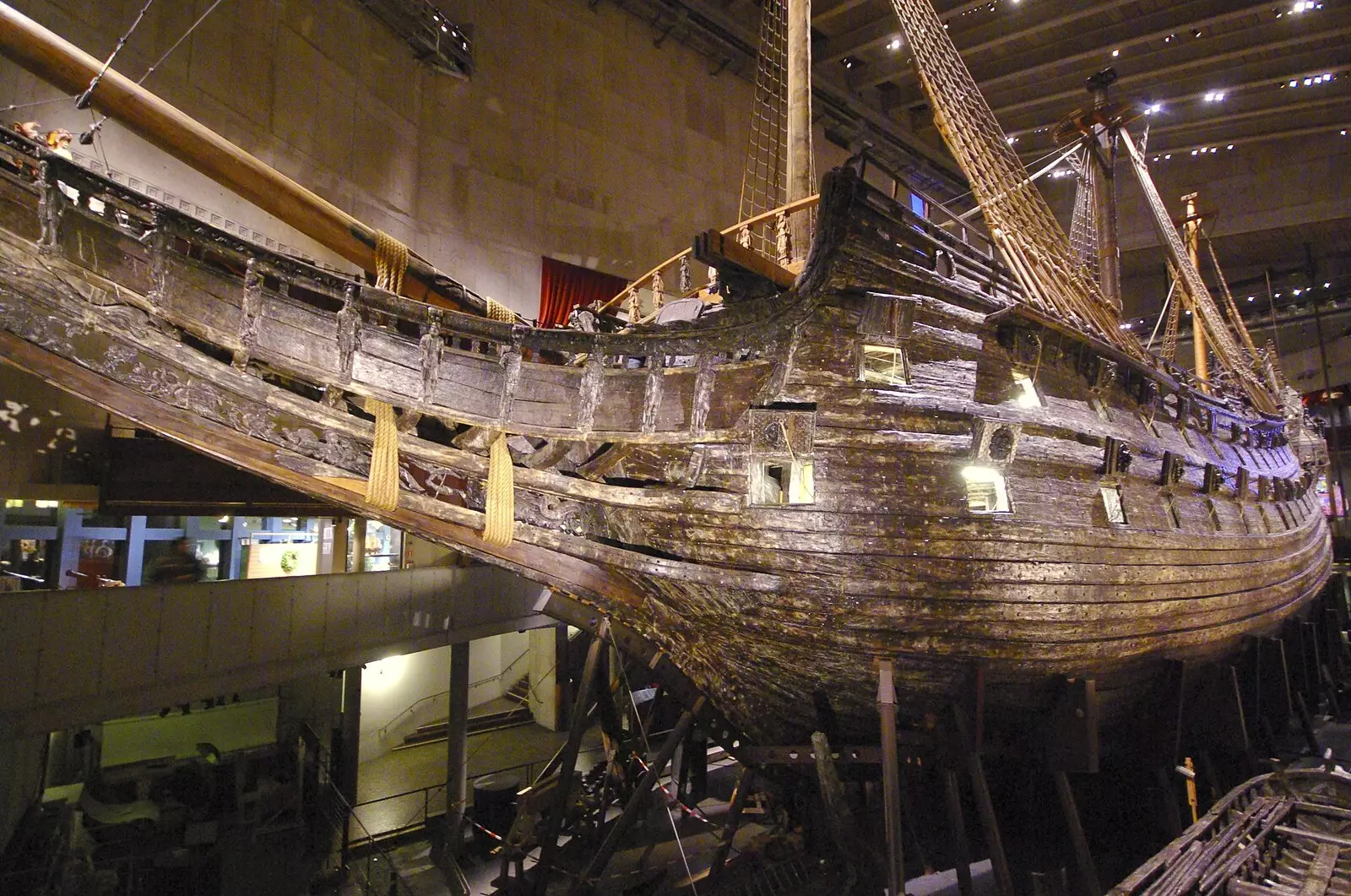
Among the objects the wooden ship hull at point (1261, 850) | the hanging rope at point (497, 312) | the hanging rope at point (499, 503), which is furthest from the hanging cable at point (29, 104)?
the wooden ship hull at point (1261, 850)

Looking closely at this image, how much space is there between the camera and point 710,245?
2984 mm

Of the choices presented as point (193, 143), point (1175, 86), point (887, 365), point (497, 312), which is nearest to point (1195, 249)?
point (1175, 86)

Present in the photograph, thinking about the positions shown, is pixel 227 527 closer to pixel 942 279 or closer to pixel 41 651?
pixel 41 651

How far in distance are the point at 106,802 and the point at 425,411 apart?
6.97m

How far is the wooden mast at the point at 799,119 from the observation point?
204 inches

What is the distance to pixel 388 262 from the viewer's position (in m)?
3.72

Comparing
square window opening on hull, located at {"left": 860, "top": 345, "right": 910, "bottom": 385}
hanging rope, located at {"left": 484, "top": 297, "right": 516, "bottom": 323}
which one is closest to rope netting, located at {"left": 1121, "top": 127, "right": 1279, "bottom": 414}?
square window opening on hull, located at {"left": 860, "top": 345, "right": 910, "bottom": 385}

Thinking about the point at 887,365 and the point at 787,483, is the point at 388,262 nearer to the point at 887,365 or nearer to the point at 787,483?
the point at 787,483

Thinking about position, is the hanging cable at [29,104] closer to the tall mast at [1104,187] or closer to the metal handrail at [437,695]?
the metal handrail at [437,695]

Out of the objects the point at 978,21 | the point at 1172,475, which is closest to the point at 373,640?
the point at 1172,475

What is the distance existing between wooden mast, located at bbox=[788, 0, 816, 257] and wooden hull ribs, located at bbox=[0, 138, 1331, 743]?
1761 millimetres

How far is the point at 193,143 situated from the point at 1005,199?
5.48m

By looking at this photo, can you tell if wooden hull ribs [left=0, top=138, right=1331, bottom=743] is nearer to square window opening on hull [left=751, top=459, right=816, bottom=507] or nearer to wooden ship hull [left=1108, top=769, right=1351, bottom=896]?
square window opening on hull [left=751, top=459, right=816, bottom=507]

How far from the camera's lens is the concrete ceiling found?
39.2ft
